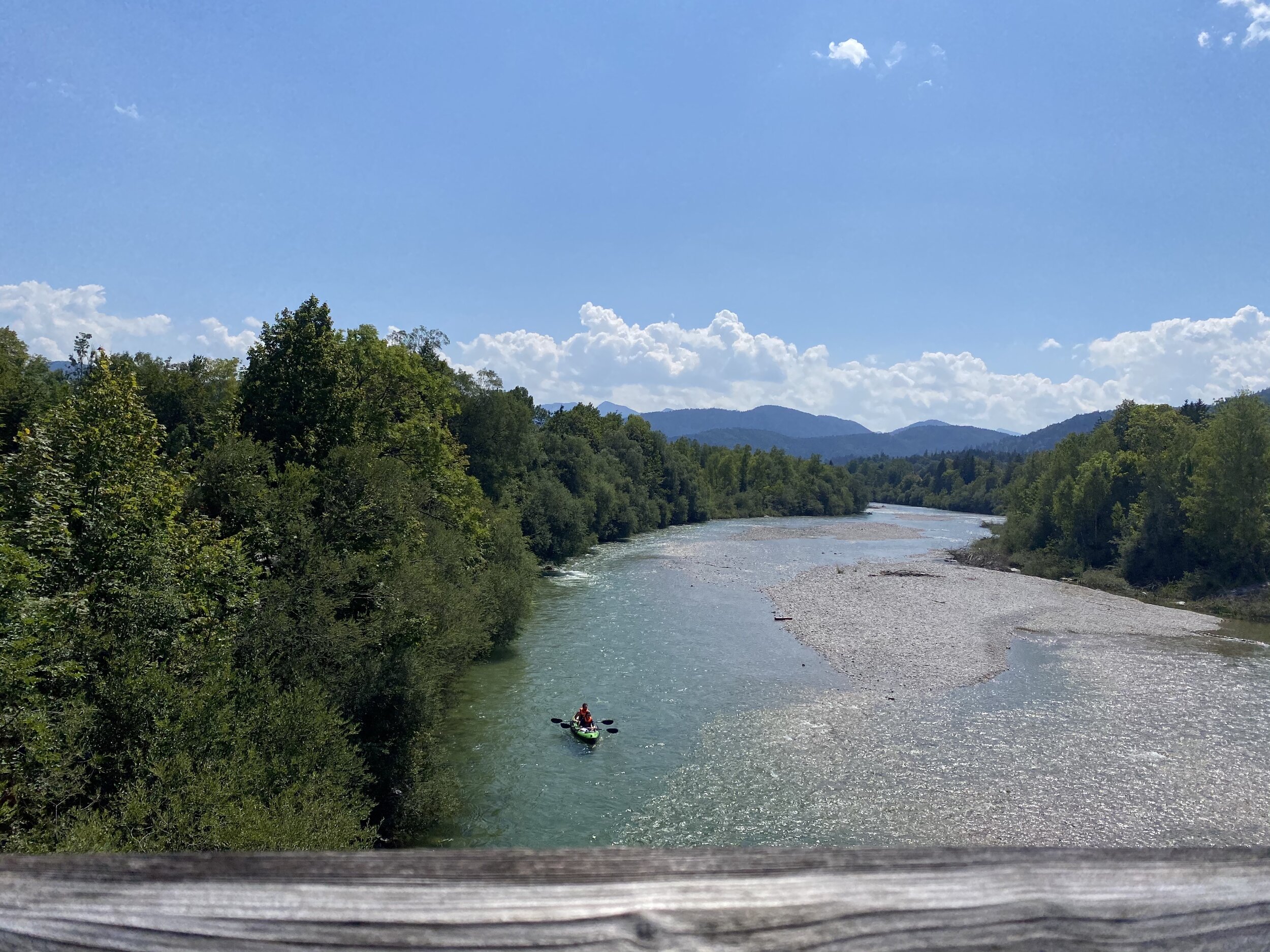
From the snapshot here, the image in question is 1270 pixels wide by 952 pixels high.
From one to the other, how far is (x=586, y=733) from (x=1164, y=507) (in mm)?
54342

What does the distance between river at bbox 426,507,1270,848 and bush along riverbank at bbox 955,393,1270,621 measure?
16.5 metres

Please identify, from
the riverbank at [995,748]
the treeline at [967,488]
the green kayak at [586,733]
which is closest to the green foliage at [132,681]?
the green kayak at [586,733]

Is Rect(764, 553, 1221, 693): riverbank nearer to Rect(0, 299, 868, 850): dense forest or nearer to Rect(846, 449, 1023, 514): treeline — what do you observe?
Rect(0, 299, 868, 850): dense forest

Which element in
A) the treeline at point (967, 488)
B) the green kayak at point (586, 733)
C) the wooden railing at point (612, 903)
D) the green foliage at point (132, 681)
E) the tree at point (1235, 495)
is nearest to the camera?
the wooden railing at point (612, 903)

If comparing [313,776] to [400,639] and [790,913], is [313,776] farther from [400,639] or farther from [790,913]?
[790,913]

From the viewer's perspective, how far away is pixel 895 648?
34844 millimetres

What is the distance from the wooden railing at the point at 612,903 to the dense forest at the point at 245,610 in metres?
11.8

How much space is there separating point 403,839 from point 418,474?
63.5 feet

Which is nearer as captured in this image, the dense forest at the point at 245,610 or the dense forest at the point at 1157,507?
the dense forest at the point at 245,610

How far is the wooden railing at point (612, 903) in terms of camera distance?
4.66ft

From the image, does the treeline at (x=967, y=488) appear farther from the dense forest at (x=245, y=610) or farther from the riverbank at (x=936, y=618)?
the dense forest at (x=245, y=610)

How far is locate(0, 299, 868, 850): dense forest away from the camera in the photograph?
12180 millimetres

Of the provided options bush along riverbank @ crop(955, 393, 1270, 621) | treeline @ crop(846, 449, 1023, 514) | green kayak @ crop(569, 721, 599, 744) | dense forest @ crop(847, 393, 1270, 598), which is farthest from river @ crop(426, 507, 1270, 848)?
treeline @ crop(846, 449, 1023, 514)

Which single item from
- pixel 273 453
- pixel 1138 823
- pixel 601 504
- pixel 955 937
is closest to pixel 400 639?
pixel 273 453
